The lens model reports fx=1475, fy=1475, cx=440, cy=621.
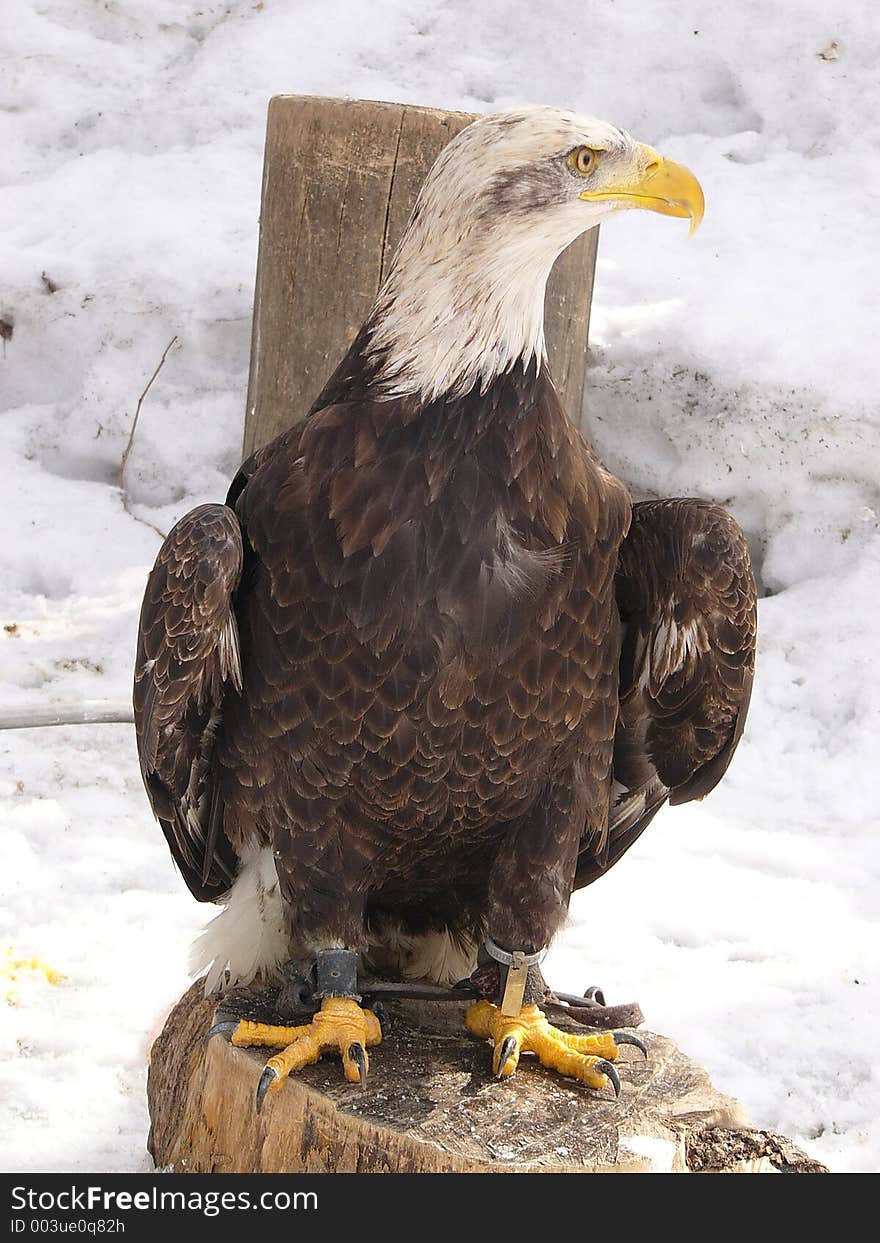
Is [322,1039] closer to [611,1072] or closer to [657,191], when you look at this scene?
[611,1072]

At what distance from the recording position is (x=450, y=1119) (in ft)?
8.89

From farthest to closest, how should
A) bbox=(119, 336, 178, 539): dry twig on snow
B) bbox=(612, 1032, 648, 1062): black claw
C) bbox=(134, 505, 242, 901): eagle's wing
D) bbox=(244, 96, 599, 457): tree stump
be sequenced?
bbox=(119, 336, 178, 539): dry twig on snow → bbox=(244, 96, 599, 457): tree stump → bbox=(612, 1032, 648, 1062): black claw → bbox=(134, 505, 242, 901): eagle's wing

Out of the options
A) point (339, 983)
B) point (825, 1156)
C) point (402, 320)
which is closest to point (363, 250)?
point (402, 320)

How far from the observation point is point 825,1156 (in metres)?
3.39

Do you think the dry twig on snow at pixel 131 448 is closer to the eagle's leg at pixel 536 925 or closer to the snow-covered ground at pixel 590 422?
the snow-covered ground at pixel 590 422

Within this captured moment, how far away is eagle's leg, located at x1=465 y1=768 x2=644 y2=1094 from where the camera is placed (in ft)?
9.51

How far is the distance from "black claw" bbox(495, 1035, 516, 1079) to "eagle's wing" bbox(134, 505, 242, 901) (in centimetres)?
81

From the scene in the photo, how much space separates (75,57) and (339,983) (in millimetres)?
6175

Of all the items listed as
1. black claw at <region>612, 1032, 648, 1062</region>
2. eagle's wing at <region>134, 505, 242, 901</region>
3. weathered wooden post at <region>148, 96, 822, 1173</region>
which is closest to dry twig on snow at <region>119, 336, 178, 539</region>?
weathered wooden post at <region>148, 96, 822, 1173</region>

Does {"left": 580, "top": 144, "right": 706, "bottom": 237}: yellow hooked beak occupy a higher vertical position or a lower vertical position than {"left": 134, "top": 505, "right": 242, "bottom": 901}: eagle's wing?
higher

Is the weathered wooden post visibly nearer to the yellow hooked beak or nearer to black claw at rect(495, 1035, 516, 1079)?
black claw at rect(495, 1035, 516, 1079)

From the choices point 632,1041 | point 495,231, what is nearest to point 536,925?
point 632,1041

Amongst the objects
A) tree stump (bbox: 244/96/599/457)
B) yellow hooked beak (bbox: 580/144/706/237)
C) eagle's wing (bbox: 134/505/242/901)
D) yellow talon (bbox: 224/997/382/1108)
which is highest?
yellow hooked beak (bbox: 580/144/706/237)

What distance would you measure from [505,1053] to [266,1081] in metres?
0.48
